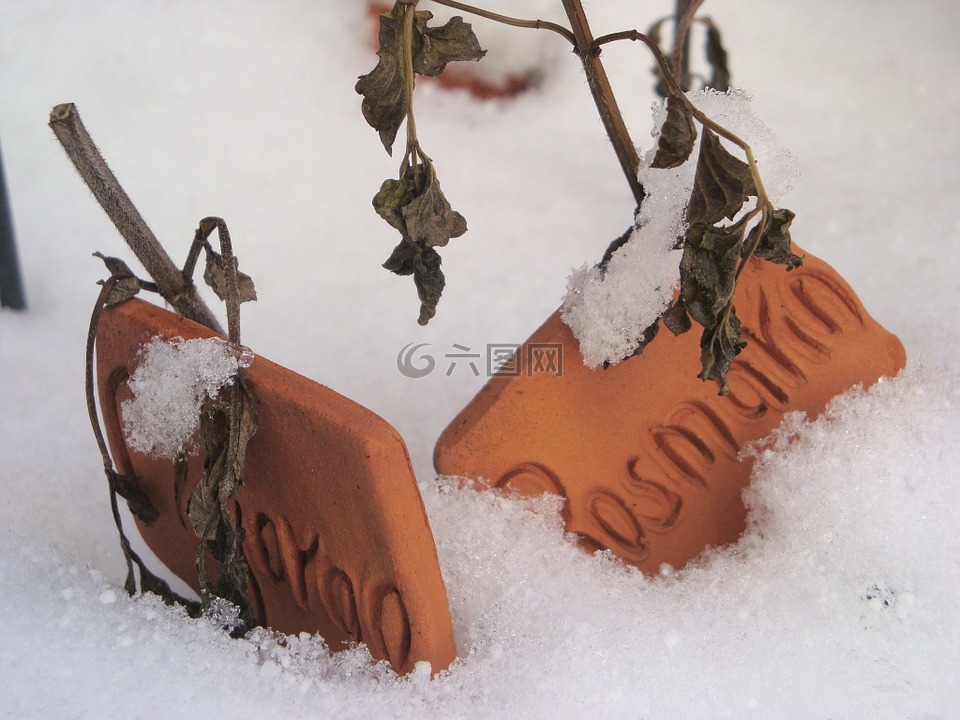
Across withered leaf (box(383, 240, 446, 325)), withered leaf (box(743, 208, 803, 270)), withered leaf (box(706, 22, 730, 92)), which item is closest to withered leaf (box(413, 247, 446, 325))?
withered leaf (box(383, 240, 446, 325))

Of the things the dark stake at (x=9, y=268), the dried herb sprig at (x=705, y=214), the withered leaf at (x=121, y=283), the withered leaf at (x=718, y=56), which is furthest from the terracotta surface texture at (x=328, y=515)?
the withered leaf at (x=718, y=56)

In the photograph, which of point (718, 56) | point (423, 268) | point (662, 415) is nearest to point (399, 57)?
point (423, 268)

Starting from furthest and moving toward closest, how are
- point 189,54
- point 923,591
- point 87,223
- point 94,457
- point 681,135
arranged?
point 189,54 → point 87,223 → point 94,457 → point 923,591 → point 681,135

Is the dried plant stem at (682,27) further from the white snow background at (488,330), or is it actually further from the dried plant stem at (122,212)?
the dried plant stem at (122,212)

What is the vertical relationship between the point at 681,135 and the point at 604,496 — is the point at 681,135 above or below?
above

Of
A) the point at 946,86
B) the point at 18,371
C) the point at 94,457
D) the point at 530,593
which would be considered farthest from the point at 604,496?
the point at 946,86

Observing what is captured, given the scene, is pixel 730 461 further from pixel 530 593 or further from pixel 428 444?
pixel 428 444
